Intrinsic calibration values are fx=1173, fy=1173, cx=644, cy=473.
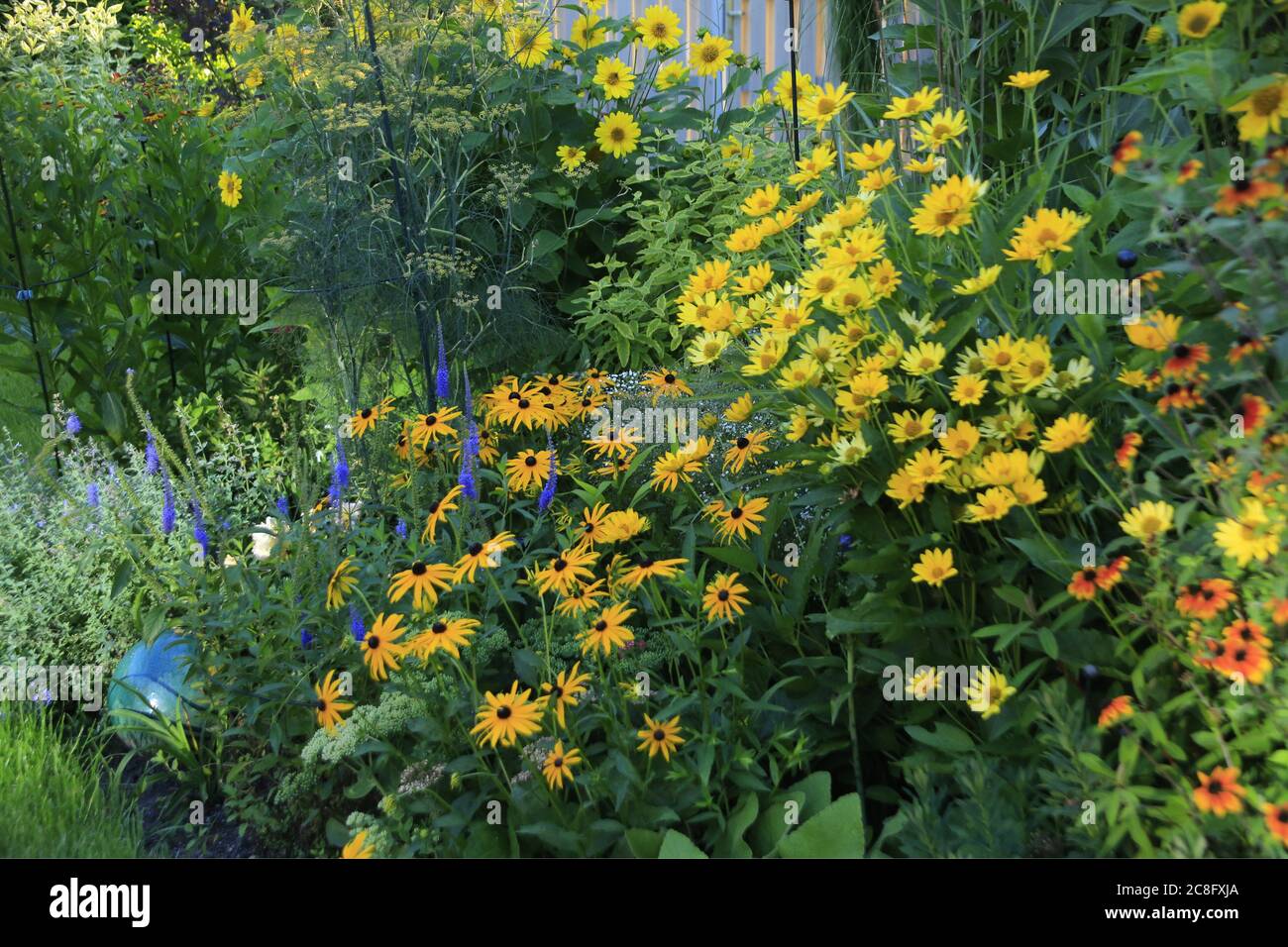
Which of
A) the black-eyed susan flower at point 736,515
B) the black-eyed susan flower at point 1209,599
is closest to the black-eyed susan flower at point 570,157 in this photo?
the black-eyed susan flower at point 736,515

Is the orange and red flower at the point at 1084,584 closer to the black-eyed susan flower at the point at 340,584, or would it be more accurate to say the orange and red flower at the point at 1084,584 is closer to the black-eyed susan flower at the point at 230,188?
the black-eyed susan flower at the point at 340,584

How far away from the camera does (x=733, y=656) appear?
2027 millimetres

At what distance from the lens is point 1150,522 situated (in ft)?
5.40

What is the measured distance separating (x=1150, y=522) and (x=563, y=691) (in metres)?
0.91

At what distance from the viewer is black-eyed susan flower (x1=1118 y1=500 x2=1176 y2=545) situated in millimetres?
1630

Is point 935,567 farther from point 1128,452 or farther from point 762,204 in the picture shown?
point 762,204

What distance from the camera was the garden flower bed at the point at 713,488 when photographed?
169cm

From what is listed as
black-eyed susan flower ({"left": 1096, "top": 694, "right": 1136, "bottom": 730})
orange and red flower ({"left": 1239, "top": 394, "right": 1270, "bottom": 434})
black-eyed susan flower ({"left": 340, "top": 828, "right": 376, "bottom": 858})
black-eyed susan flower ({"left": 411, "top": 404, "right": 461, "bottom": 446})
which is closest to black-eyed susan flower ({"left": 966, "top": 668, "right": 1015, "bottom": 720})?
black-eyed susan flower ({"left": 1096, "top": 694, "right": 1136, "bottom": 730})

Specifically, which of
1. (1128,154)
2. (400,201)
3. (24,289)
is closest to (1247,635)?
(1128,154)

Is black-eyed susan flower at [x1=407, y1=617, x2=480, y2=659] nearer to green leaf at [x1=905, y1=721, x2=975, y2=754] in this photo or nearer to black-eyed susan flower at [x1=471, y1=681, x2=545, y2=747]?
black-eyed susan flower at [x1=471, y1=681, x2=545, y2=747]

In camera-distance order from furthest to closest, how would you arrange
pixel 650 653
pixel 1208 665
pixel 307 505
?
pixel 307 505, pixel 650 653, pixel 1208 665

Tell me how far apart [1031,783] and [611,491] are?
128 cm

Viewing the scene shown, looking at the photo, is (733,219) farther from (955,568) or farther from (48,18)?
(48,18)

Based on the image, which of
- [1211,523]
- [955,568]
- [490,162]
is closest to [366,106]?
[490,162]
